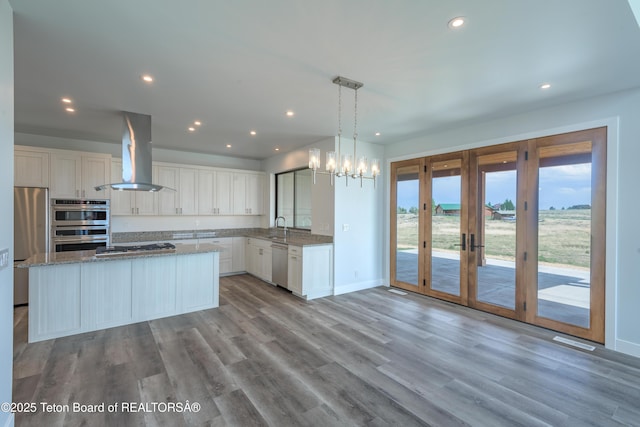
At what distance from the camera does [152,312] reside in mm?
4062

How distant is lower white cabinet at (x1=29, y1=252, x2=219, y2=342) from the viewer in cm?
339

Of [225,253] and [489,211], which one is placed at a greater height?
[489,211]

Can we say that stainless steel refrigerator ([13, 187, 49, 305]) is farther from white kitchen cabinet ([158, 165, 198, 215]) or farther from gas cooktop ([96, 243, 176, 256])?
white kitchen cabinet ([158, 165, 198, 215])

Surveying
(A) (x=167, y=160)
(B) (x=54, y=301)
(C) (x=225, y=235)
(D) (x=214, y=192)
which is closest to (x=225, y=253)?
(C) (x=225, y=235)

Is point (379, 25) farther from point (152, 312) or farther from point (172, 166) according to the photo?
point (172, 166)

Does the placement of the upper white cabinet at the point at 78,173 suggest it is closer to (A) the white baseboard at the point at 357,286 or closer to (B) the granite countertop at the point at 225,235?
(B) the granite countertop at the point at 225,235

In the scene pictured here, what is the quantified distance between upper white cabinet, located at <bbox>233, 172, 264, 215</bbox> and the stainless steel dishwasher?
5.94 ft

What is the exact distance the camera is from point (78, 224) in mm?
5098

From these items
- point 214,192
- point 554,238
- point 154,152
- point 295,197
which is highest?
point 154,152

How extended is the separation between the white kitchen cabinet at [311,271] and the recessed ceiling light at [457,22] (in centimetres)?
376

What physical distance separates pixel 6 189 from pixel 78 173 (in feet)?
12.6

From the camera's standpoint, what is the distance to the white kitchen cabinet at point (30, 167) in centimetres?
468

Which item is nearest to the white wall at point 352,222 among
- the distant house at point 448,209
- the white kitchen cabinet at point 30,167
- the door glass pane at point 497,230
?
the distant house at point 448,209

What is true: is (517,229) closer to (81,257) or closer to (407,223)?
(407,223)
